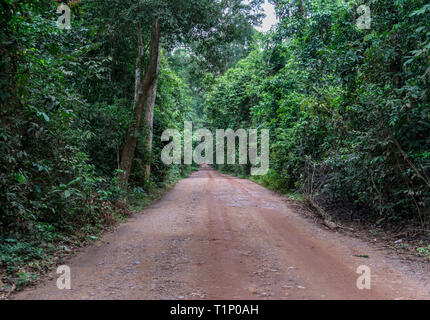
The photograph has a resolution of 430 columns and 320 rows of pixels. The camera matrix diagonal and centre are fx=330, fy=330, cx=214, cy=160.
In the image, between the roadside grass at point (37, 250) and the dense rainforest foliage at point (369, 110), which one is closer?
the roadside grass at point (37, 250)

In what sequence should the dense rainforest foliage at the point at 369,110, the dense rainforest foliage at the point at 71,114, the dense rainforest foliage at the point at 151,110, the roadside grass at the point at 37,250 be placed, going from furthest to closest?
the dense rainforest foliage at the point at 369,110 < the dense rainforest foliage at the point at 151,110 < the dense rainforest foliage at the point at 71,114 < the roadside grass at the point at 37,250

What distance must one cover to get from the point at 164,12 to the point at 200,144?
124 feet

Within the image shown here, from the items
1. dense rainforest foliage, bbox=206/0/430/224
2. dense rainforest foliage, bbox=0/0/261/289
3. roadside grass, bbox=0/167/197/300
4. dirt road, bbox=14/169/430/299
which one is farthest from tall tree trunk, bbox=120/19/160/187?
dense rainforest foliage, bbox=206/0/430/224

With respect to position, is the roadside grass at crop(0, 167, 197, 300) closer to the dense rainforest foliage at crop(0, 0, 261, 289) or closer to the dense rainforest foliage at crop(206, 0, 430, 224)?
the dense rainforest foliage at crop(0, 0, 261, 289)

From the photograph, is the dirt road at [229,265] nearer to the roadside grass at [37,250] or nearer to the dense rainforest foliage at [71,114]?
the roadside grass at [37,250]

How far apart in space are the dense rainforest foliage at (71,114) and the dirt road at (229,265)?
0.86 metres

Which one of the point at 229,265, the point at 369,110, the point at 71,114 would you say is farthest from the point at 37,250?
the point at 369,110

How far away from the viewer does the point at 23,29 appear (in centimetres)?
595

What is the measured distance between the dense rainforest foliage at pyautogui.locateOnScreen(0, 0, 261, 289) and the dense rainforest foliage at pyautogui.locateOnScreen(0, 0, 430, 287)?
0.12 ft

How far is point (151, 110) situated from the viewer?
15633mm

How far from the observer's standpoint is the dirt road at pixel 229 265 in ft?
14.0

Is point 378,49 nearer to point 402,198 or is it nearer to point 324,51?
point 324,51

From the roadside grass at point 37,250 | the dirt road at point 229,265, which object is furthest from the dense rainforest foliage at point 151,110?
the dirt road at point 229,265

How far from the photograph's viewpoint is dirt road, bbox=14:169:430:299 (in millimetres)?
4270
